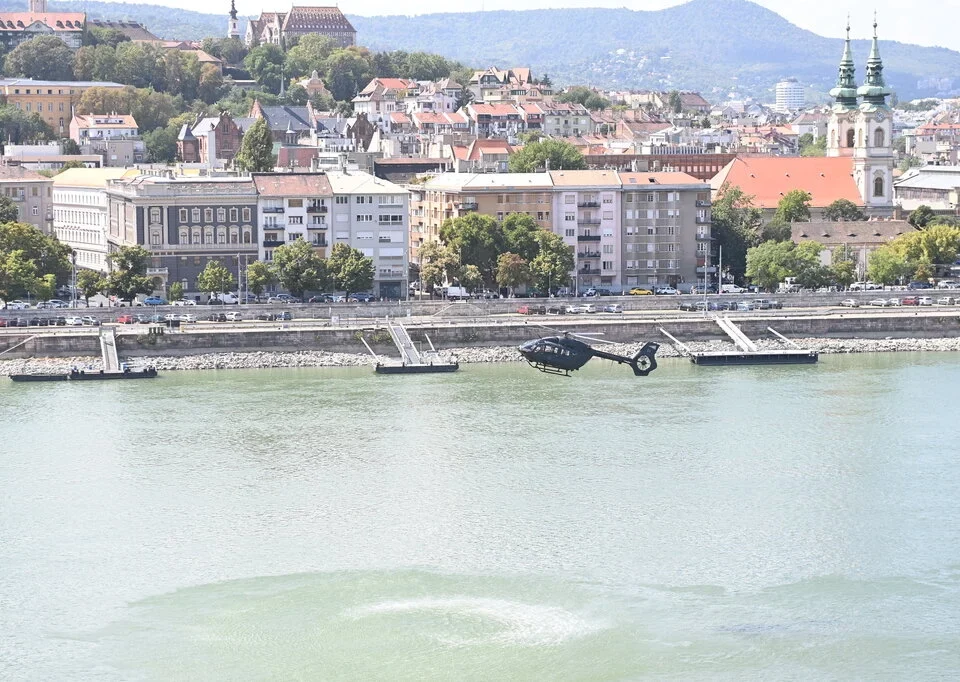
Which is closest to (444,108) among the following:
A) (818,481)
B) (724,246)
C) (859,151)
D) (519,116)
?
(519,116)

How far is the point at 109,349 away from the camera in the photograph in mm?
23875

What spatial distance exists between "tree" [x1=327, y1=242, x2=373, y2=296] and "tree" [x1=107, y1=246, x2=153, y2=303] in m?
2.52

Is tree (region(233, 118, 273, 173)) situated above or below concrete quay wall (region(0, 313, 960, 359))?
above

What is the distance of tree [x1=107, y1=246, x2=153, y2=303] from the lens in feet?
90.1

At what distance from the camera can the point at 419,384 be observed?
73.7 ft

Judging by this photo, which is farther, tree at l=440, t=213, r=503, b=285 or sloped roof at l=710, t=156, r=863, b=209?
sloped roof at l=710, t=156, r=863, b=209

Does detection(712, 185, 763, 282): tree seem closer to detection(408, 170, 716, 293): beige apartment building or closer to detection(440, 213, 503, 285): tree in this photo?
detection(408, 170, 716, 293): beige apartment building

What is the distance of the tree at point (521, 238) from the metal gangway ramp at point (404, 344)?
172 inches

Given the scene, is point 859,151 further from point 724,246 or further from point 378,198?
point 378,198

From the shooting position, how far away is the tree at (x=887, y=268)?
101 feet

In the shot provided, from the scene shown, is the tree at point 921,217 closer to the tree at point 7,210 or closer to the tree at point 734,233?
the tree at point 734,233

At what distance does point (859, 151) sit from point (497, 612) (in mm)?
27177

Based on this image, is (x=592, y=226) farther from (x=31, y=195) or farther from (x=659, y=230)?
(x=31, y=195)

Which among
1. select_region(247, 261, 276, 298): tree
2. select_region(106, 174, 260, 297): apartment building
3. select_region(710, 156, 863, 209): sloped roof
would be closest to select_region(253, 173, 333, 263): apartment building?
select_region(106, 174, 260, 297): apartment building
